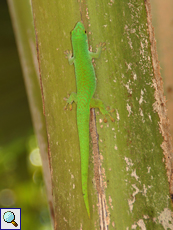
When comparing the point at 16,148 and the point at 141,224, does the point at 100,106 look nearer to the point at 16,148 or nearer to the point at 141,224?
the point at 141,224

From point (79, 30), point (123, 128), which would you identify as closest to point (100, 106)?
point (123, 128)

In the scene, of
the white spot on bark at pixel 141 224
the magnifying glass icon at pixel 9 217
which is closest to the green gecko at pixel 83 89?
the white spot on bark at pixel 141 224

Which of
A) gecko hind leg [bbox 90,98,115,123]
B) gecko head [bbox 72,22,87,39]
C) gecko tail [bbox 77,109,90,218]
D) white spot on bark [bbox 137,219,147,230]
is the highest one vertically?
gecko head [bbox 72,22,87,39]

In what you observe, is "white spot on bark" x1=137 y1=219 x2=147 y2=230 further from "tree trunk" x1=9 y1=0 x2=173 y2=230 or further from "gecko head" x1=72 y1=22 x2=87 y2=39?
"gecko head" x1=72 y1=22 x2=87 y2=39

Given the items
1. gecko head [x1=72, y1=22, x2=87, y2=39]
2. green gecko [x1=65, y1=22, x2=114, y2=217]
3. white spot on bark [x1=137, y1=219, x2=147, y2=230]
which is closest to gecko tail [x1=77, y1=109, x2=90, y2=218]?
green gecko [x1=65, y1=22, x2=114, y2=217]

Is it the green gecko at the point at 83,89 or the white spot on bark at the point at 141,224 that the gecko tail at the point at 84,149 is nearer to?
the green gecko at the point at 83,89

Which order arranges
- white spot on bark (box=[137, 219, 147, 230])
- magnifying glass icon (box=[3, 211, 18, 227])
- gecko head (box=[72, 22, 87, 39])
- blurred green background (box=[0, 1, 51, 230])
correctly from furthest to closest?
blurred green background (box=[0, 1, 51, 230])
magnifying glass icon (box=[3, 211, 18, 227])
gecko head (box=[72, 22, 87, 39])
white spot on bark (box=[137, 219, 147, 230])

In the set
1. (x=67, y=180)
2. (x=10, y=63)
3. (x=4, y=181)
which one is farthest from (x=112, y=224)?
(x=10, y=63)
